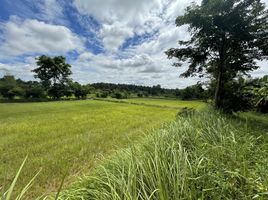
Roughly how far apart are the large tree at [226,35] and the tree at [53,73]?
4686cm

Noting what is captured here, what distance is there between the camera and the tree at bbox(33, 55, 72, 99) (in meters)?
50.3

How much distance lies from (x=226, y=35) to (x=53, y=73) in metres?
51.4

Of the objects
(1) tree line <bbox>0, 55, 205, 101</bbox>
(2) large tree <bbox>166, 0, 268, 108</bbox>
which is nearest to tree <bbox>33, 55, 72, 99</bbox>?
(1) tree line <bbox>0, 55, 205, 101</bbox>

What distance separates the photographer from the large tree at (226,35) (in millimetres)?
10375

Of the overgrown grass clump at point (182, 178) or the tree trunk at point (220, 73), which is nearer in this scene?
the overgrown grass clump at point (182, 178)

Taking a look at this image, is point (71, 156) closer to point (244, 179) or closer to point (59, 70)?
point (244, 179)

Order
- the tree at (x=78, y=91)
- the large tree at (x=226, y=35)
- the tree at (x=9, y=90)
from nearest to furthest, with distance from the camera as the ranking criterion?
A: the large tree at (x=226, y=35), the tree at (x=9, y=90), the tree at (x=78, y=91)

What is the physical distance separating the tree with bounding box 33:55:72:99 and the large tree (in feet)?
154

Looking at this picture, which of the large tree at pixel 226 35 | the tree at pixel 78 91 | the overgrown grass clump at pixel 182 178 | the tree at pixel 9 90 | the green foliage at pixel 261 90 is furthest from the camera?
the tree at pixel 78 91

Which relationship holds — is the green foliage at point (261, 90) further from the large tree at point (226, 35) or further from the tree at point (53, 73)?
the tree at point (53, 73)

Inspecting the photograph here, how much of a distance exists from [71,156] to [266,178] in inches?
209

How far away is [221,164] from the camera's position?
2.47 m

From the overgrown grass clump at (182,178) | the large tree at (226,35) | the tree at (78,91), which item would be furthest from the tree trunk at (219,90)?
the tree at (78,91)

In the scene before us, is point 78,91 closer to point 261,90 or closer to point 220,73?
point 220,73
